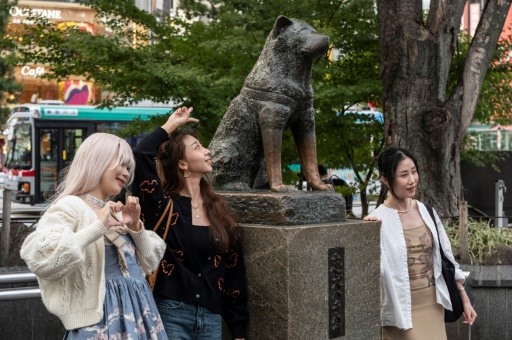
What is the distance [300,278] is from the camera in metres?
3.96

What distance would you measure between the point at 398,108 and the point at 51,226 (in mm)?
7926

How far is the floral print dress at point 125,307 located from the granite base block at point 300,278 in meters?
0.90

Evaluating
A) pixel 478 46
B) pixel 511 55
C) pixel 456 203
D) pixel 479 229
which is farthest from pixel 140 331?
pixel 511 55

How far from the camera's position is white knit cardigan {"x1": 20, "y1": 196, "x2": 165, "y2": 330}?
2.88m

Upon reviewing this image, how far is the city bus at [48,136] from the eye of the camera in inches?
850

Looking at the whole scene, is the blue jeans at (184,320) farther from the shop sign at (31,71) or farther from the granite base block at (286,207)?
the shop sign at (31,71)

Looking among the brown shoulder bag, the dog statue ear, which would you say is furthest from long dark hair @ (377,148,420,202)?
the brown shoulder bag

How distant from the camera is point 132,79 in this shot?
1123 cm

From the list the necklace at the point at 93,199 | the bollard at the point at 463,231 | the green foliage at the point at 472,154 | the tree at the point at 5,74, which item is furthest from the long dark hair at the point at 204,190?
the tree at the point at 5,74

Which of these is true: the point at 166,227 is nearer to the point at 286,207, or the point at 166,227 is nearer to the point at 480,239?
the point at 286,207

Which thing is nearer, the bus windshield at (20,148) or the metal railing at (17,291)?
the metal railing at (17,291)

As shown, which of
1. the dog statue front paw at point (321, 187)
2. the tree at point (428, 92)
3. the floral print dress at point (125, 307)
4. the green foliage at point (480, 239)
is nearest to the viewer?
the floral print dress at point (125, 307)

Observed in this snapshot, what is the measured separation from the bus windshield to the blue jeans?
20.0m

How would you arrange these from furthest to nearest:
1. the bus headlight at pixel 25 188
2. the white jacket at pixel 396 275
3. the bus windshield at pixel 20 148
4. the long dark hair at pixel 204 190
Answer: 1. the bus windshield at pixel 20 148
2. the bus headlight at pixel 25 188
3. the white jacket at pixel 396 275
4. the long dark hair at pixel 204 190
